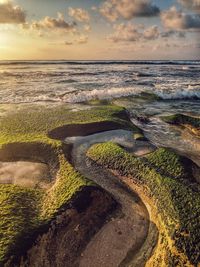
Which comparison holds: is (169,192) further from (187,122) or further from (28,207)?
(187,122)

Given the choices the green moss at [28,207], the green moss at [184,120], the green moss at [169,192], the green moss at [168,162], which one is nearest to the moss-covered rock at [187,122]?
the green moss at [184,120]

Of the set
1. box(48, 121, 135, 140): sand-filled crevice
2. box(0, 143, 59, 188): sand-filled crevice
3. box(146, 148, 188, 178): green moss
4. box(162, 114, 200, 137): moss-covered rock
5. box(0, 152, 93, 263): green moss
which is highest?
box(0, 152, 93, 263): green moss

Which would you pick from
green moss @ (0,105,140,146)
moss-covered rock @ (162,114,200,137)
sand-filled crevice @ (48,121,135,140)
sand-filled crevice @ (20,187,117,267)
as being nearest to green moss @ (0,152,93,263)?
sand-filled crevice @ (20,187,117,267)

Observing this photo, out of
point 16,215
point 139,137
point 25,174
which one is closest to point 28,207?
point 16,215

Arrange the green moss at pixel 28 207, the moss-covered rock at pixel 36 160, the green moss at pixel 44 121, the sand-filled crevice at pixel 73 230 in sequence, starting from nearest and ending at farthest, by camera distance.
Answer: the sand-filled crevice at pixel 73 230
the green moss at pixel 28 207
the moss-covered rock at pixel 36 160
the green moss at pixel 44 121

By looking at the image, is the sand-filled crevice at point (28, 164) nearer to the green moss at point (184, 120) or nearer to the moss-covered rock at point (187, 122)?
the moss-covered rock at point (187, 122)

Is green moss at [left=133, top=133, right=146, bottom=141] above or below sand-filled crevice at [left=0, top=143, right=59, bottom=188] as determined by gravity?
below

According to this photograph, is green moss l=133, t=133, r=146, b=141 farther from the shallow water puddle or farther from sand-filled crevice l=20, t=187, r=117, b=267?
sand-filled crevice l=20, t=187, r=117, b=267

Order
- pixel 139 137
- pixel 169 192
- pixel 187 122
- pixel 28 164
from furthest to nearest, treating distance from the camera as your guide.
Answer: pixel 187 122 < pixel 139 137 < pixel 28 164 < pixel 169 192
